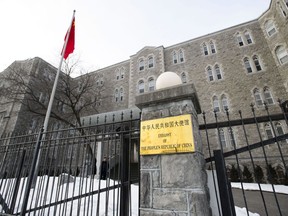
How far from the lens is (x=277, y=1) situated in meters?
14.1

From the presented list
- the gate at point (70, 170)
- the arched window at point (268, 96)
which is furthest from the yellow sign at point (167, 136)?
the arched window at point (268, 96)

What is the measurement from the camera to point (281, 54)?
47.0 feet

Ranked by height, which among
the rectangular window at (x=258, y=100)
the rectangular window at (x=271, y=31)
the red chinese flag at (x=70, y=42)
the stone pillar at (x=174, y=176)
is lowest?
the stone pillar at (x=174, y=176)

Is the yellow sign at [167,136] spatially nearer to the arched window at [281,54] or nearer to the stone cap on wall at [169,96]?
the stone cap on wall at [169,96]

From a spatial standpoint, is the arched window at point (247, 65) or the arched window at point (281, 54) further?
the arched window at point (247, 65)

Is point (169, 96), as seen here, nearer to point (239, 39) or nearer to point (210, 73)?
point (210, 73)

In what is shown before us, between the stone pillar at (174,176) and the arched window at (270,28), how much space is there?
1891 cm

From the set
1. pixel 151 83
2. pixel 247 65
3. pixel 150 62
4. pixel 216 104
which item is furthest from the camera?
pixel 150 62

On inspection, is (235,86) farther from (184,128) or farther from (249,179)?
(184,128)

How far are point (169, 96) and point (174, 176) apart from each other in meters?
1.08

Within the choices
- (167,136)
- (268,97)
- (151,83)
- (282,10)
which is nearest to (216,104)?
(268,97)

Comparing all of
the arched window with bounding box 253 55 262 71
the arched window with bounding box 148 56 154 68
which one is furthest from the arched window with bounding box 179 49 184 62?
the arched window with bounding box 253 55 262 71

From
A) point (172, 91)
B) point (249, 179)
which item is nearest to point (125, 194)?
point (172, 91)

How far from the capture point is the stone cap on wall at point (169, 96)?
7.31 feet
